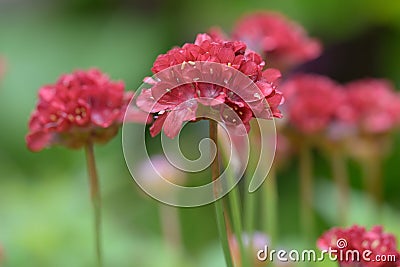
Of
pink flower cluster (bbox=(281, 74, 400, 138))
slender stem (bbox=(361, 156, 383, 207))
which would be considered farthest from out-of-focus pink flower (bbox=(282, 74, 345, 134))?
slender stem (bbox=(361, 156, 383, 207))

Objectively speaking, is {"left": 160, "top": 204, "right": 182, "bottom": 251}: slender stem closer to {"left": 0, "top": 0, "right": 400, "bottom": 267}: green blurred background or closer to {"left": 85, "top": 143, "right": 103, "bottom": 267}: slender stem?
{"left": 0, "top": 0, "right": 400, "bottom": 267}: green blurred background

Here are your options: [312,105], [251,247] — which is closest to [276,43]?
[312,105]

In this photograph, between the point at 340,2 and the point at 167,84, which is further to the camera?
the point at 340,2

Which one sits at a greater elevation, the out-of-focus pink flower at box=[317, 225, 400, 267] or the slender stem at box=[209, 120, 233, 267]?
the slender stem at box=[209, 120, 233, 267]

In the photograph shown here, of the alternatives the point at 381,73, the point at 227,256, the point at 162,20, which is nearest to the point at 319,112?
the point at 227,256

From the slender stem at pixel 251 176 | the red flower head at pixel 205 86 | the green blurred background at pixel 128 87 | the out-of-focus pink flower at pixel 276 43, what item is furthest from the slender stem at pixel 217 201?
the green blurred background at pixel 128 87

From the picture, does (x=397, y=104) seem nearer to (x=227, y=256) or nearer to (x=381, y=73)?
(x=227, y=256)
